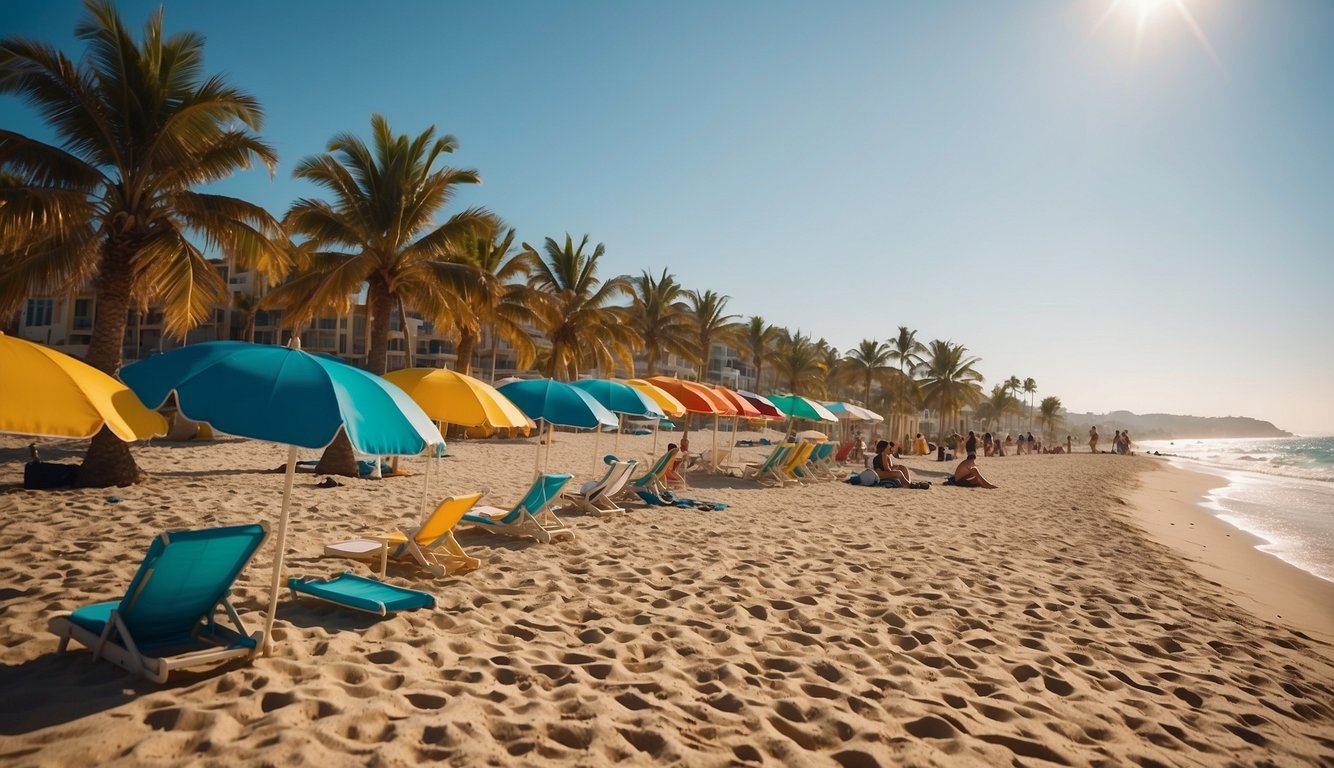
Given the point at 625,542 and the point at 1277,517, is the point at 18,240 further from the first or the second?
the point at 1277,517

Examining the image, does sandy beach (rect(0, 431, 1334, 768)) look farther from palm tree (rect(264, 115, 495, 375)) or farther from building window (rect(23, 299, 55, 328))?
building window (rect(23, 299, 55, 328))

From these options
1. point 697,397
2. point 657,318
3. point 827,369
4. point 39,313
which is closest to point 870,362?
point 827,369

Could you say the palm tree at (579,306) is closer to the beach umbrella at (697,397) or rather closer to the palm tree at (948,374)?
the beach umbrella at (697,397)

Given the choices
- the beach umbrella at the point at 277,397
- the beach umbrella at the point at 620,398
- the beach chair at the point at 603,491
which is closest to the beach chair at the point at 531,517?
the beach chair at the point at 603,491

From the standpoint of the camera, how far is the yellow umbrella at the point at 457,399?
6.39 meters

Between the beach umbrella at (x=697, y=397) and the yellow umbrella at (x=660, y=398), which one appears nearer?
the yellow umbrella at (x=660, y=398)

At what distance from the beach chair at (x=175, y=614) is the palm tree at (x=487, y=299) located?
11.1 metres

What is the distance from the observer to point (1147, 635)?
5.12 metres

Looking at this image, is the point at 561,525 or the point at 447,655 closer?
the point at 447,655

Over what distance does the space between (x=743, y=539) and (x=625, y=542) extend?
1.43m

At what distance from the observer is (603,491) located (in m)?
9.09

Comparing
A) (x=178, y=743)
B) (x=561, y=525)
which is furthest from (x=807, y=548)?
(x=178, y=743)

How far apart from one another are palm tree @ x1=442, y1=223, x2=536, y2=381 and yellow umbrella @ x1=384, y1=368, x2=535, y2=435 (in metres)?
7.76


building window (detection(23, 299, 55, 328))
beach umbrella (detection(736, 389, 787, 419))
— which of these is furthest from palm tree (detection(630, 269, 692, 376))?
building window (detection(23, 299, 55, 328))
